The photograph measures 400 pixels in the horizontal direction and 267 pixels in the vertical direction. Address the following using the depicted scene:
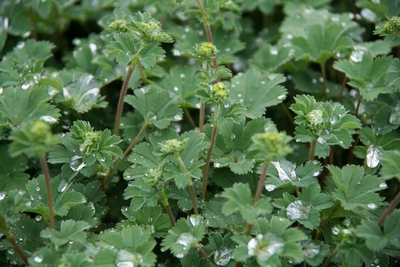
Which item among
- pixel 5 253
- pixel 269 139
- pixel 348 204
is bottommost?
pixel 5 253

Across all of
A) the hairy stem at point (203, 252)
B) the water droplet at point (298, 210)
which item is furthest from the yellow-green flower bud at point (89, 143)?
the water droplet at point (298, 210)

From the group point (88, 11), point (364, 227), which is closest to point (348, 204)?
point (364, 227)

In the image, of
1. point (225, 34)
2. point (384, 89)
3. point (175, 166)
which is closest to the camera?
point (175, 166)

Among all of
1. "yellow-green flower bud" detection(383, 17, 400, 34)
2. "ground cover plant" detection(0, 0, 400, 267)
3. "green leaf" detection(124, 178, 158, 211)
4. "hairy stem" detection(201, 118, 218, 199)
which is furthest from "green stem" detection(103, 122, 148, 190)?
"yellow-green flower bud" detection(383, 17, 400, 34)

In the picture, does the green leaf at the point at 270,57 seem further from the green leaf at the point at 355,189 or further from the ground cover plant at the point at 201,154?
the green leaf at the point at 355,189

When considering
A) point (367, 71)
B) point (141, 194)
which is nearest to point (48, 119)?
point (141, 194)

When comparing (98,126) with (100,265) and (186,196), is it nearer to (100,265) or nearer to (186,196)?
(186,196)
